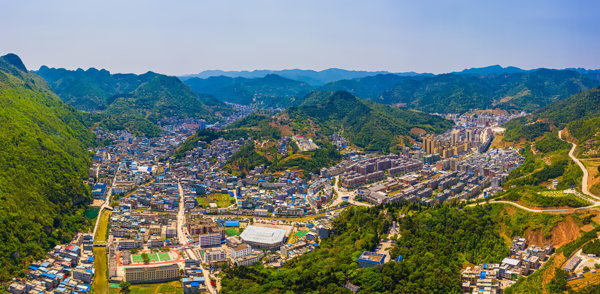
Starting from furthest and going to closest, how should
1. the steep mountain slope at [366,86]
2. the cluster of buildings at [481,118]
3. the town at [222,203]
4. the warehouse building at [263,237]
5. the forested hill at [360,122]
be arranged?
1. the steep mountain slope at [366,86]
2. the cluster of buildings at [481,118]
3. the forested hill at [360,122]
4. the warehouse building at [263,237]
5. the town at [222,203]

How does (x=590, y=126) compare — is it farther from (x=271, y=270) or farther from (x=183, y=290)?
(x=183, y=290)

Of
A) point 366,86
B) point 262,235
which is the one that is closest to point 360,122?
point 262,235

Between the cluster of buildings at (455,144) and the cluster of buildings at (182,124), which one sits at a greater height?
the cluster of buildings at (182,124)

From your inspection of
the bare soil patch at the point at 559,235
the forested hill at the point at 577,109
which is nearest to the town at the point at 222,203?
the bare soil patch at the point at 559,235

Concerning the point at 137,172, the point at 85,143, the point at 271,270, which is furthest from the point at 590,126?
the point at 85,143

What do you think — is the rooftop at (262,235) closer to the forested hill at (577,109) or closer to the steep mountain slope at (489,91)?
the forested hill at (577,109)

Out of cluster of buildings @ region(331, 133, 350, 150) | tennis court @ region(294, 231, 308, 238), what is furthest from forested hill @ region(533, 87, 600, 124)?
tennis court @ region(294, 231, 308, 238)

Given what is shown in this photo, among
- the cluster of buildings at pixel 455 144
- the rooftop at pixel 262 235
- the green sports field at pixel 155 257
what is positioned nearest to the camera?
the green sports field at pixel 155 257
